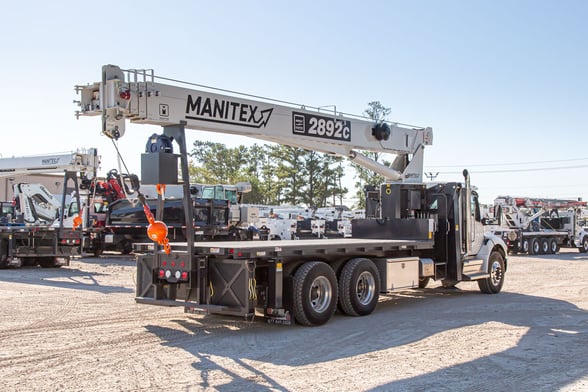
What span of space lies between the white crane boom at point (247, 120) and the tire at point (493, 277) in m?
2.59

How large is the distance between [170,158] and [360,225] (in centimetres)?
674

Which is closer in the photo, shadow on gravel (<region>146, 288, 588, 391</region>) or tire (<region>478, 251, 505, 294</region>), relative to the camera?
shadow on gravel (<region>146, 288, 588, 391</region>)

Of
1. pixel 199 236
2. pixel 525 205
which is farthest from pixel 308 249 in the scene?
pixel 525 205

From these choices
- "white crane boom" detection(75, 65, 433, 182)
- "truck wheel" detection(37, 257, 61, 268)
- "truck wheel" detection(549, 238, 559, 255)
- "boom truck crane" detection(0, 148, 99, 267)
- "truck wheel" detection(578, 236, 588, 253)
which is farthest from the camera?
"truck wheel" detection(578, 236, 588, 253)

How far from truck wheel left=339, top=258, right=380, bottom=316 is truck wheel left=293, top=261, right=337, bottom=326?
405mm

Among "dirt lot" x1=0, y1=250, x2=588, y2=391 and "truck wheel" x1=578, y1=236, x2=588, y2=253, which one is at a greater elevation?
"truck wheel" x1=578, y1=236, x2=588, y2=253

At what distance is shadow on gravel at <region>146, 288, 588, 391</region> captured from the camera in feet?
23.1

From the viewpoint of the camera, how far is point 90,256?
1055 inches

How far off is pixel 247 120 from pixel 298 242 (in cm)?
239

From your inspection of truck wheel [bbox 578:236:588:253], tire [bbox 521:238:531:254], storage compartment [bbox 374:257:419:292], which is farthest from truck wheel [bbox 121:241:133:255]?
truck wheel [bbox 578:236:588:253]

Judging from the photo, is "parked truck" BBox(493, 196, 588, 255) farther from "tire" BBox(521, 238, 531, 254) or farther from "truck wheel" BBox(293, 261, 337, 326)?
"truck wheel" BBox(293, 261, 337, 326)

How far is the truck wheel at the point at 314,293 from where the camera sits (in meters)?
9.91

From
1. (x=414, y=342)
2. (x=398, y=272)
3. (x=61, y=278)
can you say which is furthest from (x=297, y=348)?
(x=61, y=278)

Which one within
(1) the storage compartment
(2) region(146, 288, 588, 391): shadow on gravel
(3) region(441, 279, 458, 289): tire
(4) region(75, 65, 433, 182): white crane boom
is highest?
(4) region(75, 65, 433, 182): white crane boom
